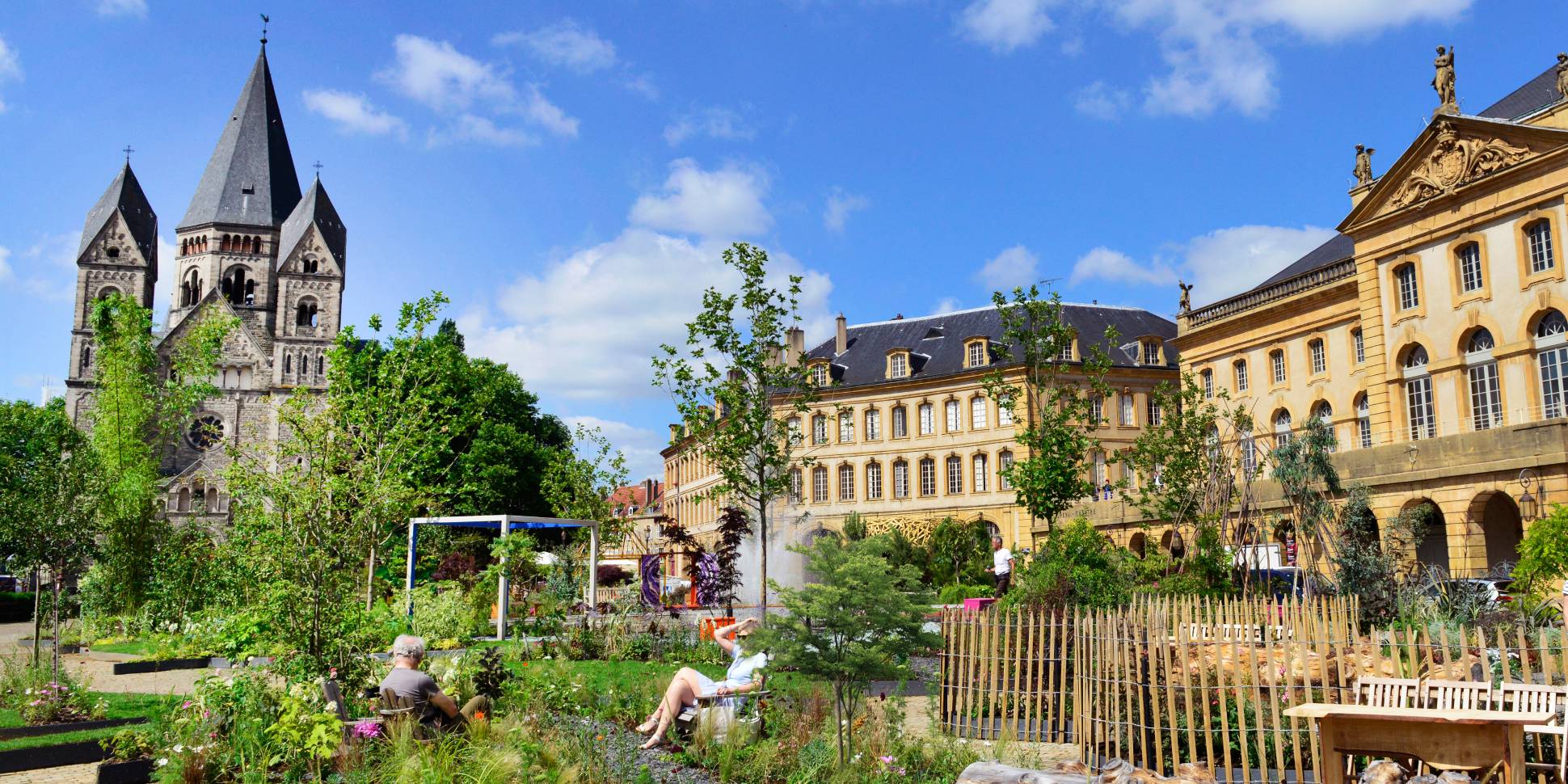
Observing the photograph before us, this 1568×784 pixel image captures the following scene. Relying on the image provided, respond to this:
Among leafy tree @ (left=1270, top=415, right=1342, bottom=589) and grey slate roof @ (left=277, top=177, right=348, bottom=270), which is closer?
leafy tree @ (left=1270, top=415, right=1342, bottom=589)

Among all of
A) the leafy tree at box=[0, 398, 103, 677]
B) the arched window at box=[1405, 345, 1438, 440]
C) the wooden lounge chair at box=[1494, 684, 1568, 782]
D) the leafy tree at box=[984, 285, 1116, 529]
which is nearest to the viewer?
the wooden lounge chair at box=[1494, 684, 1568, 782]

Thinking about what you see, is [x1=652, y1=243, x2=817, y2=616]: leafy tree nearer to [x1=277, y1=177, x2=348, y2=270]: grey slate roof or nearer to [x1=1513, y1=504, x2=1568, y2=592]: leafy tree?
[x1=1513, y1=504, x2=1568, y2=592]: leafy tree

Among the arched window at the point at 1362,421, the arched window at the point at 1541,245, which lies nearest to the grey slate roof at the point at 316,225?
the arched window at the point at 1362,421

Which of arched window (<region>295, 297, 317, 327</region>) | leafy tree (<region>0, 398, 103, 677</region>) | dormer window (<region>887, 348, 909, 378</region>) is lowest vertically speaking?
leafy tree (<region>0, 398, 103, 677</region>)

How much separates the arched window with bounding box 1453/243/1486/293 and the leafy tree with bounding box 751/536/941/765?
26.3m

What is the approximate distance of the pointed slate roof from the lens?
258 ft

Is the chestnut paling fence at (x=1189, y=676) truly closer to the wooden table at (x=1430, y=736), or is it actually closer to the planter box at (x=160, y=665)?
the wooden table at (x=1430, y=736)

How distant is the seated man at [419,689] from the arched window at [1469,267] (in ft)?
94.5

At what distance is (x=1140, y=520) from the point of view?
34.0 m

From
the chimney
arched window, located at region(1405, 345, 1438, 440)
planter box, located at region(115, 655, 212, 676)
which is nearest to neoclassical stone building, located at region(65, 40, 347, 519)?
the chimney

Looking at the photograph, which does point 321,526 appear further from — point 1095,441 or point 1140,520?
point 1140,520

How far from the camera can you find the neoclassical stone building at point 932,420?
5391cm

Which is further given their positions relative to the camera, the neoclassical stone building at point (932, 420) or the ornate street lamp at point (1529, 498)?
the neoclassical stone building at point (932, 420)

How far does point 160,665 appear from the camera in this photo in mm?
16781
